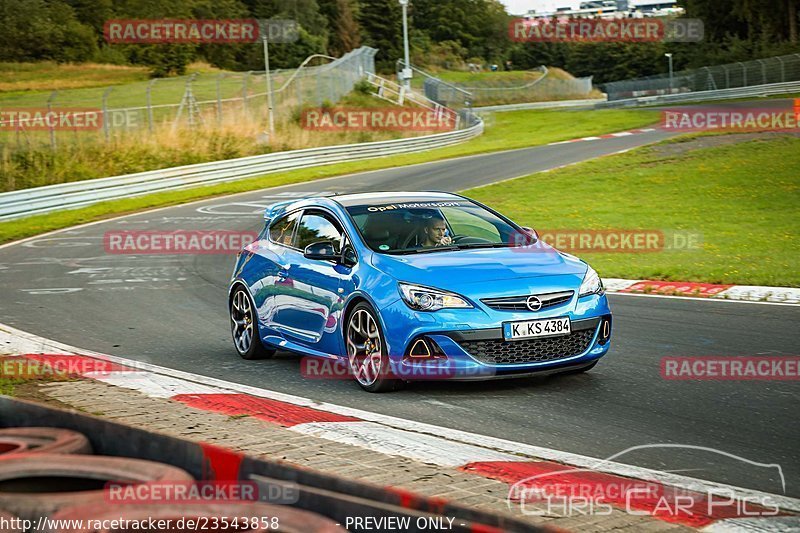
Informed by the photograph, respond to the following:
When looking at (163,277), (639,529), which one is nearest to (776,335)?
(639,529)

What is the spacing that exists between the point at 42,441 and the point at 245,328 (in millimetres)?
5655

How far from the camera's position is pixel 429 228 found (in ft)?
30.1

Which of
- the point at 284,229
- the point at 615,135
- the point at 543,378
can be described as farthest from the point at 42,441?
the point at 615,135

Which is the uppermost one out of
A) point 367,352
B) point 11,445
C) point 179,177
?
point 11,445

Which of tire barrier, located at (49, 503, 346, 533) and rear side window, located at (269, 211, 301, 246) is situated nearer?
tire barrier, located at (49, 503, 346, 533)

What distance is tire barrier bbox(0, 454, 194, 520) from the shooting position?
3.99 metres

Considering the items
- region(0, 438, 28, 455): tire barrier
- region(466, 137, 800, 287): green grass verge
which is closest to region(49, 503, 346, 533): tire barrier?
region(0, 438, 28, 455): tire barrier

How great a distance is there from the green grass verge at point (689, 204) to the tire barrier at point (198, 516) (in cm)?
1114

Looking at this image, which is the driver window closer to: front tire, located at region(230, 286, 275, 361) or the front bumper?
front tire, located at region(230, 286, 275, 361)

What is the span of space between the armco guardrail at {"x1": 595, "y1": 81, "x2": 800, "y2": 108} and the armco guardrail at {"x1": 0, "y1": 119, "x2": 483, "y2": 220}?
2558cm

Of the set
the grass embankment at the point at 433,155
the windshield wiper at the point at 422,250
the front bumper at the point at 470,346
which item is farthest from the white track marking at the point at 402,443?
the grass embankment at the point at 433,155

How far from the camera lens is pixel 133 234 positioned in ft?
74.8

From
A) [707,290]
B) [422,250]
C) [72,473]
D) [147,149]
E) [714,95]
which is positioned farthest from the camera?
[714,95]

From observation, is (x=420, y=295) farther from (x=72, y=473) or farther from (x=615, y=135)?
(x=615, y=135)
